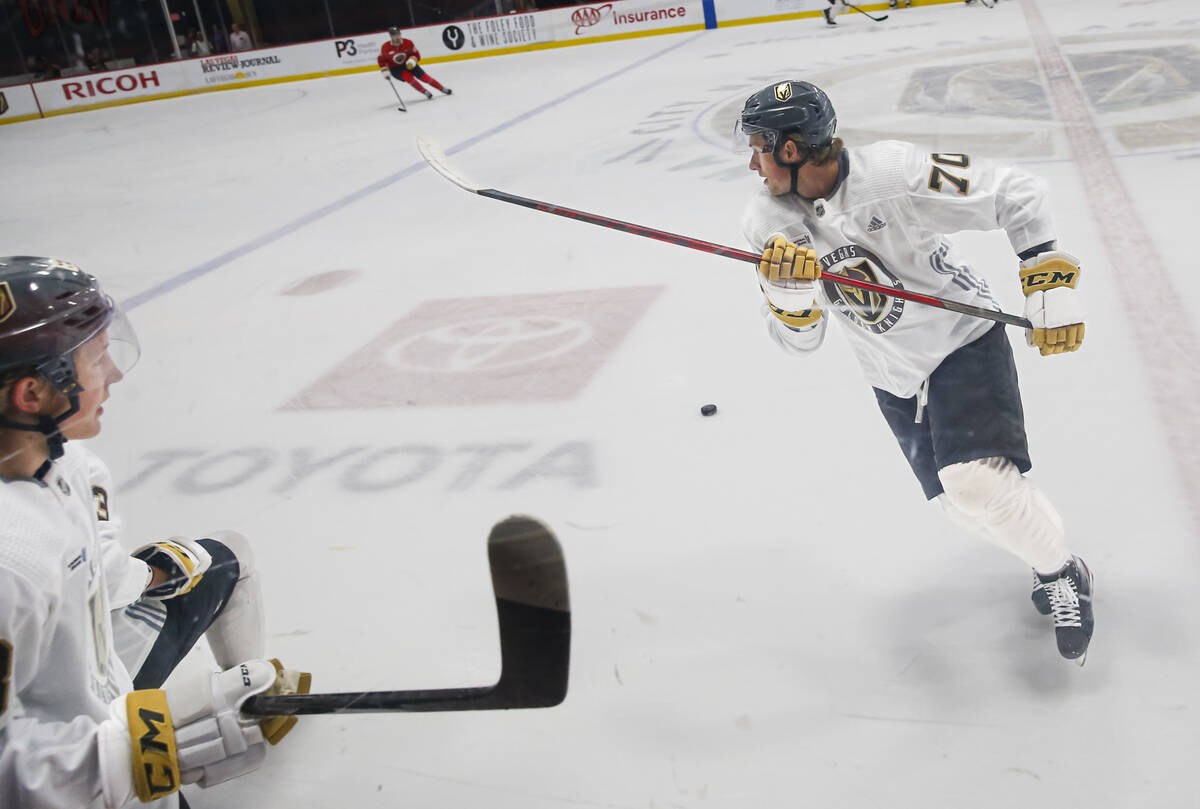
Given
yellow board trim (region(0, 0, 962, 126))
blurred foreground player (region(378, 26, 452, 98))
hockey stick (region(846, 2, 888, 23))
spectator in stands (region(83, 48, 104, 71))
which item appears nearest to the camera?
blurred foreground player (region(378, 26, 452, 98))

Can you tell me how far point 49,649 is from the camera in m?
1.11

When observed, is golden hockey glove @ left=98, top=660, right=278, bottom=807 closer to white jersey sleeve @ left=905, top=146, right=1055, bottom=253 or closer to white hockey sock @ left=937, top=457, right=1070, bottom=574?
white hockey sock @ left=937, top=457, right=1070, bottom=574

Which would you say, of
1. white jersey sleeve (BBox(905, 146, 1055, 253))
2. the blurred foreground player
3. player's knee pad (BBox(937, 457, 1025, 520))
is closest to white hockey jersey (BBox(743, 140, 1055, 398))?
white jersey sleeve (BBox(905, 146, 1055, 253))

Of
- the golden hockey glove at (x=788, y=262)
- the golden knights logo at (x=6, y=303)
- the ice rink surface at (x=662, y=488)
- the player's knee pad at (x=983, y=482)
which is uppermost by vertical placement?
the golden knights logo at (x=6, y=303)

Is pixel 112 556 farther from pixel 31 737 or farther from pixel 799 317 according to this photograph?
pixel 799 317

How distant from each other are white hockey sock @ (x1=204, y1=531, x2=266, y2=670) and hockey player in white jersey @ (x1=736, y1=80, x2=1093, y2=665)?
110cm

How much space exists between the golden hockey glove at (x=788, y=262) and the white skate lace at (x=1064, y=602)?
0.69 meters

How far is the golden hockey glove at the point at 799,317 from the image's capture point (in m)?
1.84

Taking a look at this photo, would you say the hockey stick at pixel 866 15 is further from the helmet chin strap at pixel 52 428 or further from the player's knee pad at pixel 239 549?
the helmet chin strap at pixel 52 428

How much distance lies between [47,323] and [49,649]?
0.39 metres

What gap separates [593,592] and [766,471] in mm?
637

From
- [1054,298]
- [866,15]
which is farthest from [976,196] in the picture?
[866,15]

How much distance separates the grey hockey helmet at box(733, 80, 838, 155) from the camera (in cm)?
170

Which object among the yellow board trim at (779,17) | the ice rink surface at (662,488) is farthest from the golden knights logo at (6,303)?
the yellow board trim at (779,17)
